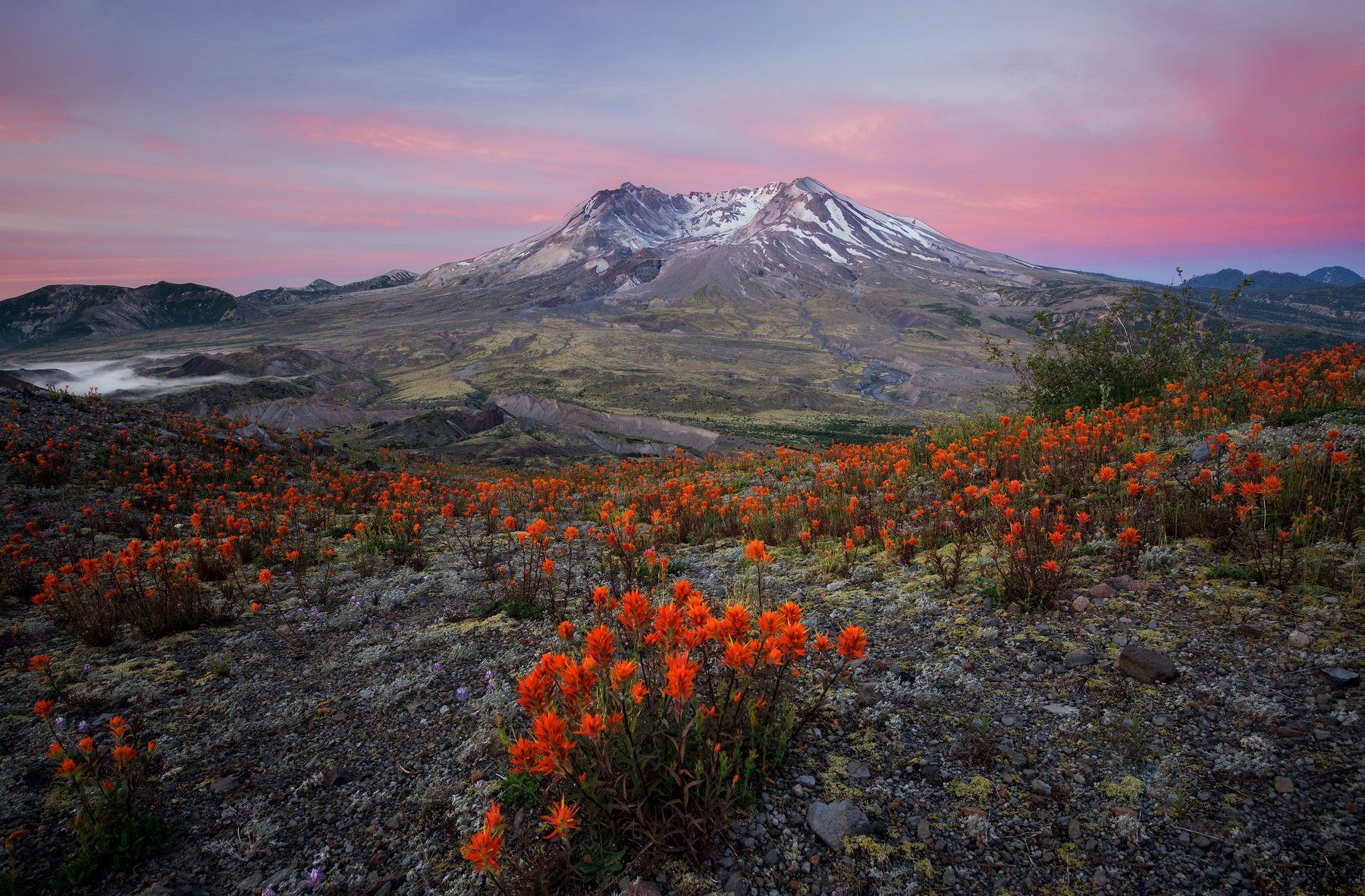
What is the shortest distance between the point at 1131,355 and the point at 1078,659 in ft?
36.8

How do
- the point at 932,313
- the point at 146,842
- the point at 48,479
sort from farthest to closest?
the point at 932,313 < the point at 48,479 < the point at 146,842

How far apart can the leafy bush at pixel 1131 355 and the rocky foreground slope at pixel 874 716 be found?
355 cm

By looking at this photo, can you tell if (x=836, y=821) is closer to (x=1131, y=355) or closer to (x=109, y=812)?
(x=109, y=812)

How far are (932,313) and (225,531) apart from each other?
8229 inches

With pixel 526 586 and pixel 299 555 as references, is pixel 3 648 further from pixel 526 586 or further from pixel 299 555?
pixel 526 586

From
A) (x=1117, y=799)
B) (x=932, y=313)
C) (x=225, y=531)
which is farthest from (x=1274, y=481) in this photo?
(x=932, y=313)

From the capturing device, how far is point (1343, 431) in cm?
586

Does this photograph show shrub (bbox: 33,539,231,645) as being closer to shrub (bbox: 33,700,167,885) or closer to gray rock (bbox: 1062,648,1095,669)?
shrub (bbox: 33,700,167,885)

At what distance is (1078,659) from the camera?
3705mm

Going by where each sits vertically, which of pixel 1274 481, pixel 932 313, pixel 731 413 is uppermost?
pixel 932 313

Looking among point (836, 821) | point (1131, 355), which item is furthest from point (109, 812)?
point (1131, 355)

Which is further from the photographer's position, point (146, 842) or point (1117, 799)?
point (146, 842)

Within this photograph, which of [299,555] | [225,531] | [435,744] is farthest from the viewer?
[225,531]

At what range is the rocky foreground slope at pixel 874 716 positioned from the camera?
2.50 m
